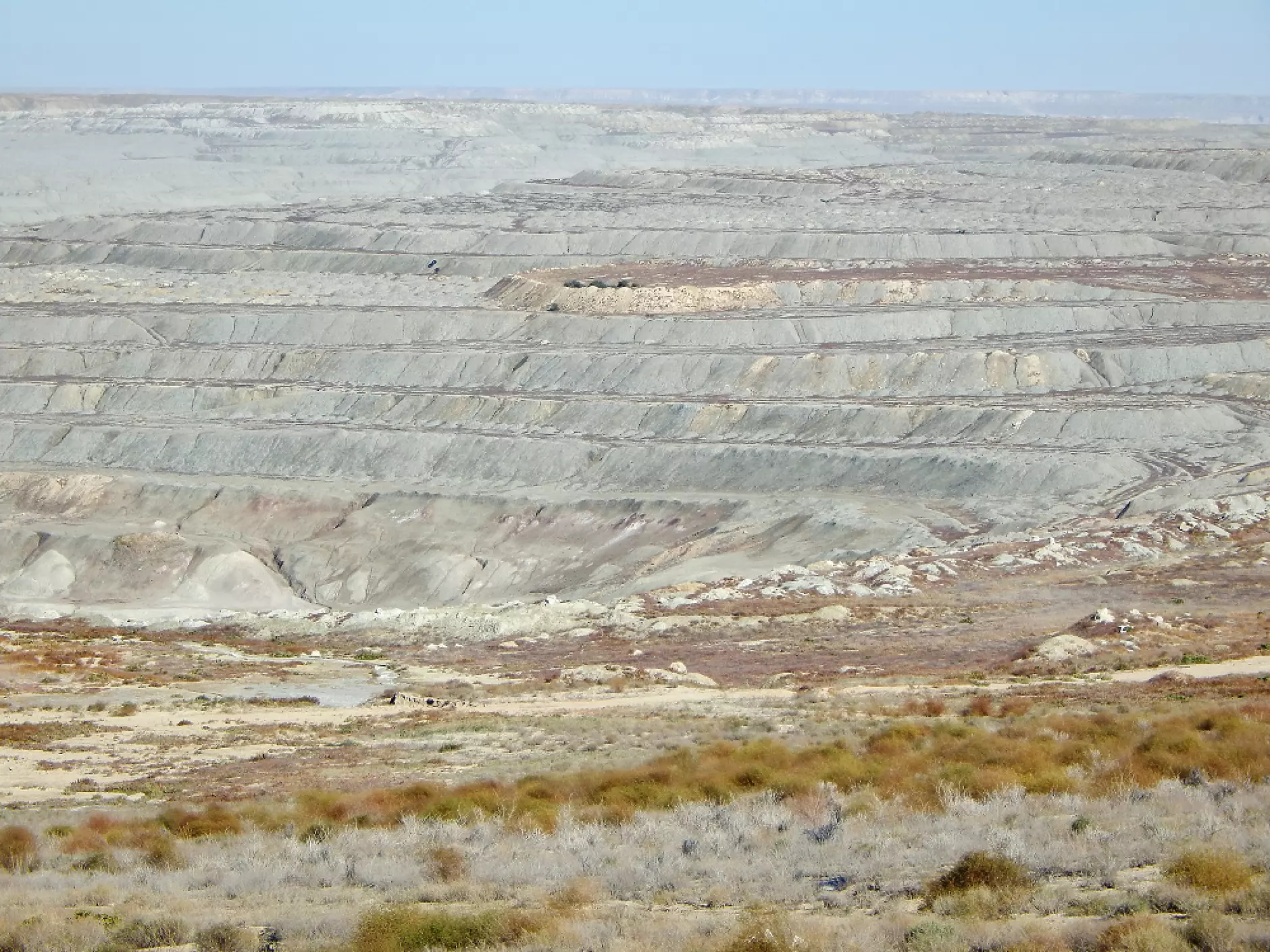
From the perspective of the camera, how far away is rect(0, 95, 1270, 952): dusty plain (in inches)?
541

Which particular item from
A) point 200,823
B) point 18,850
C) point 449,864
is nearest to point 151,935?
point 449,864

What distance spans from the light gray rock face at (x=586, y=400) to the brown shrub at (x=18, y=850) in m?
27.7

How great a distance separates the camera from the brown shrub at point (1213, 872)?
1161 centimetres

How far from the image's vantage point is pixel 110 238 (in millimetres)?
126438

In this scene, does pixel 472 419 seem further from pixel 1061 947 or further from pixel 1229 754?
pixel 1061 947

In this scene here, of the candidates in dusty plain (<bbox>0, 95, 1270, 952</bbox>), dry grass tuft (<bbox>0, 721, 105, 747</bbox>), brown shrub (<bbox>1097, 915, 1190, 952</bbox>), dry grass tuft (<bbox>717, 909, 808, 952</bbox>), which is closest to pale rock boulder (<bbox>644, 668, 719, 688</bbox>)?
dusty plain (<bbox>0, 95, 1270, 952</bbox>)

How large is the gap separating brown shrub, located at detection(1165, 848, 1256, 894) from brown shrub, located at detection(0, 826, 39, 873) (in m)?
11.2

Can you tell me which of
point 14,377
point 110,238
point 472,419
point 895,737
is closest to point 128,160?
point 110,238

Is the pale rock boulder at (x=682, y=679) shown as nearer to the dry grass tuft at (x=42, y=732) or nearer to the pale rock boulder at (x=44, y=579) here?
the dry grass tuft at (x=42, y=732)

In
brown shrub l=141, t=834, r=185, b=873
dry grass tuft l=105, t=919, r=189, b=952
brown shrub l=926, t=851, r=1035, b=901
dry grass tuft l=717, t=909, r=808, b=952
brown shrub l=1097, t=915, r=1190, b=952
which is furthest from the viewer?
brown shrub l=141, t=834, r=185, b=873

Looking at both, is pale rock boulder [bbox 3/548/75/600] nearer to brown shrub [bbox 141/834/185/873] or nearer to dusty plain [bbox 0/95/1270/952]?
dusty plain [bbox 0/95/1270/952]

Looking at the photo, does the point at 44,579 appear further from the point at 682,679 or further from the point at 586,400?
the point at 682,679

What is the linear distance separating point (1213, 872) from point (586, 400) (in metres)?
56.6

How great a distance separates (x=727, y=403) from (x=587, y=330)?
60.1 feet
